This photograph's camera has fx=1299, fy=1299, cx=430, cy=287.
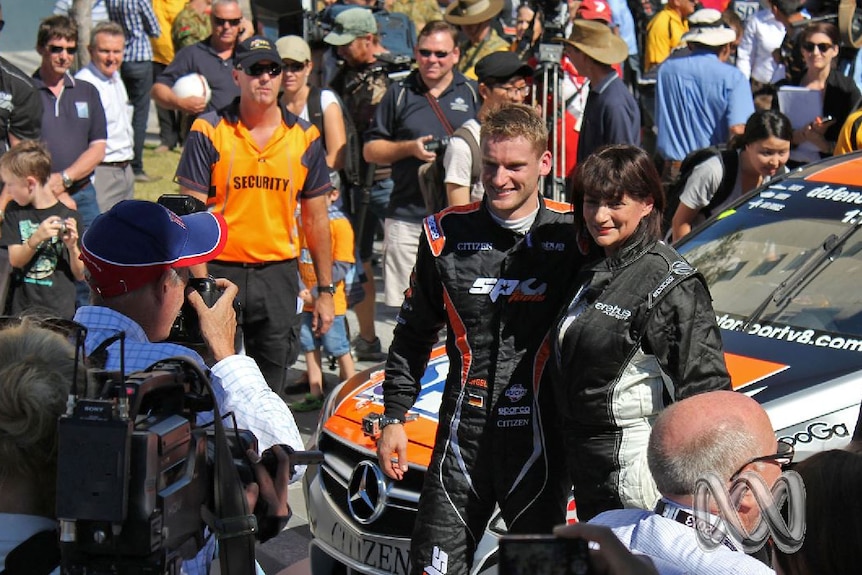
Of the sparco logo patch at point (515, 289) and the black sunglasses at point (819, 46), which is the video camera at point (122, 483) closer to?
the sparco logo patch at point (515, 289)

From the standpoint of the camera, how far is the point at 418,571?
13.4ft

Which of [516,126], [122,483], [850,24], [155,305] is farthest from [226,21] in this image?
[122,483]

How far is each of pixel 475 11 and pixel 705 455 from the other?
830cm

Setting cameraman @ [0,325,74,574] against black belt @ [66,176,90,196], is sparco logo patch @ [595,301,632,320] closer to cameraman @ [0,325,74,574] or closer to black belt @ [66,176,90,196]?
cameraman @ [0,325,74,574]

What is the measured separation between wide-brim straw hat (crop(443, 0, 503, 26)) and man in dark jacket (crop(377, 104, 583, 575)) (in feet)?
21.1

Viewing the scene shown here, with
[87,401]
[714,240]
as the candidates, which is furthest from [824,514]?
[714,240]

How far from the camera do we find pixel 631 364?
371 cm

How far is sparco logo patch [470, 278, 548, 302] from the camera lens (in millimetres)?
4070

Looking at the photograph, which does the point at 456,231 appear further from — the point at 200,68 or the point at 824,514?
the point at 200,68

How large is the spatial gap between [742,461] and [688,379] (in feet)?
3.24

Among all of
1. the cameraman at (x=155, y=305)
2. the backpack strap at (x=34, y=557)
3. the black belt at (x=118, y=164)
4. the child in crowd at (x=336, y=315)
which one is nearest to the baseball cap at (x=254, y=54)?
the child in crowd at (x=336, y=315)

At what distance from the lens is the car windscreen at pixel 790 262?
4.74 m

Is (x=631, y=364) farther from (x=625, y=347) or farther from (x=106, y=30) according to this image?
(x=106, y=30)

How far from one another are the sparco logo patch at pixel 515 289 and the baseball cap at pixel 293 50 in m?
4.24
